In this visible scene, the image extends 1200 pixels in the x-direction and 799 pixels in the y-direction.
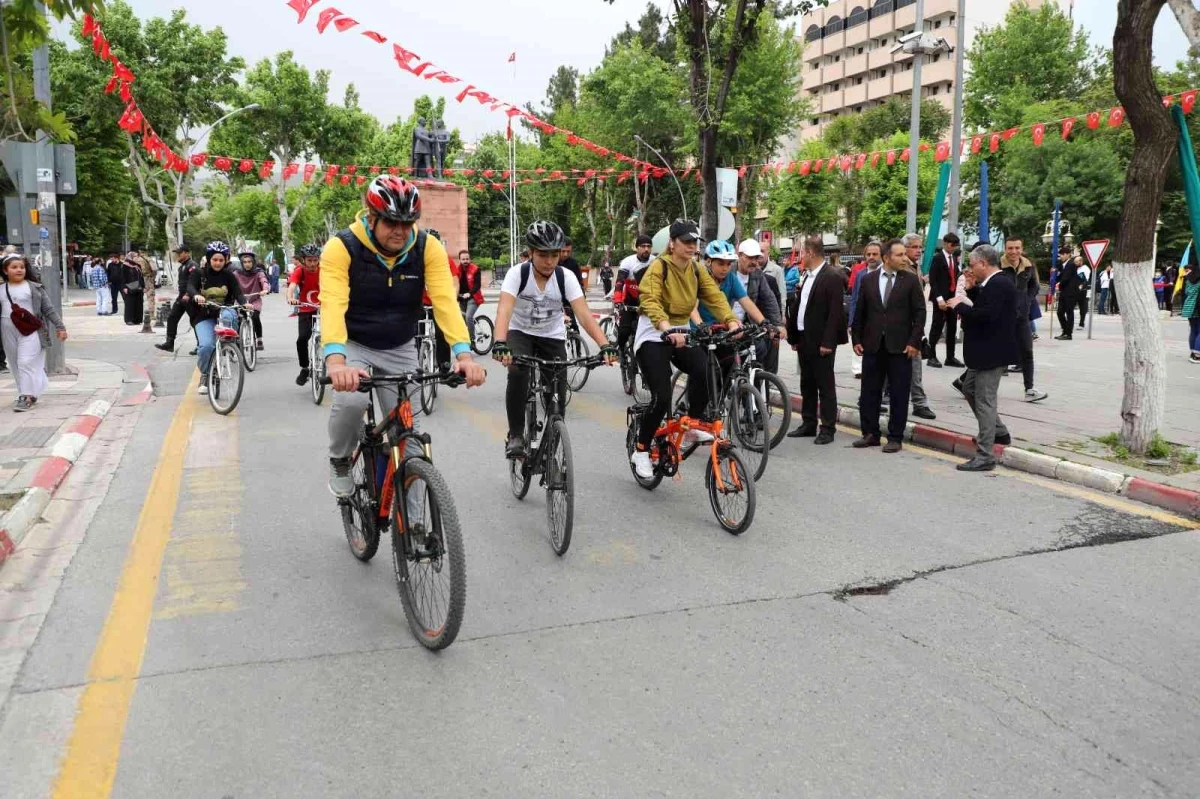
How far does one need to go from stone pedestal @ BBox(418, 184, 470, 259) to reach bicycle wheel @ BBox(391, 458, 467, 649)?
29.0 metres

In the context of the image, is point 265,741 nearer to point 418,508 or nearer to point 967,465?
point 418,508

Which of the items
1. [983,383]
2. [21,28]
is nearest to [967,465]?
[983,383]

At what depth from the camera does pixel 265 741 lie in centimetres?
339

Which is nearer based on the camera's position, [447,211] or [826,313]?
[826,313]

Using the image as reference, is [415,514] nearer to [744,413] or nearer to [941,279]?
[744,413]

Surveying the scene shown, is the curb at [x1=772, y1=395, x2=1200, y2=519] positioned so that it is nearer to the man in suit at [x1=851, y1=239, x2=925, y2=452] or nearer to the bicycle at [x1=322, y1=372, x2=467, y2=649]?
the man in suit at [x1=851, y1=239, x2=925, y2=452]

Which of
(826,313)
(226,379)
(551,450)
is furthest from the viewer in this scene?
(226,379)

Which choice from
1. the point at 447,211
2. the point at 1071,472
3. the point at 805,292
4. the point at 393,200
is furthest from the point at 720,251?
the point at 447,211

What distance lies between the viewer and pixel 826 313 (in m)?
9.12

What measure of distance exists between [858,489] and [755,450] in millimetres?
820

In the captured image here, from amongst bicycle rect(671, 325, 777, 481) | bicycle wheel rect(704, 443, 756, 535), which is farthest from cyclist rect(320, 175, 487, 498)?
bicycle rect(671, 325, 777, 481)

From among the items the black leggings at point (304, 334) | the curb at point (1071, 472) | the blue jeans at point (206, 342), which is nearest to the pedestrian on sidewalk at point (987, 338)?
the curb at point (1071, 472)

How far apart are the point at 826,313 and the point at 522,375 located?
3848 mm

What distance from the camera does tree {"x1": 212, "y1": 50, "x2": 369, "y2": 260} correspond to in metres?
50.2
